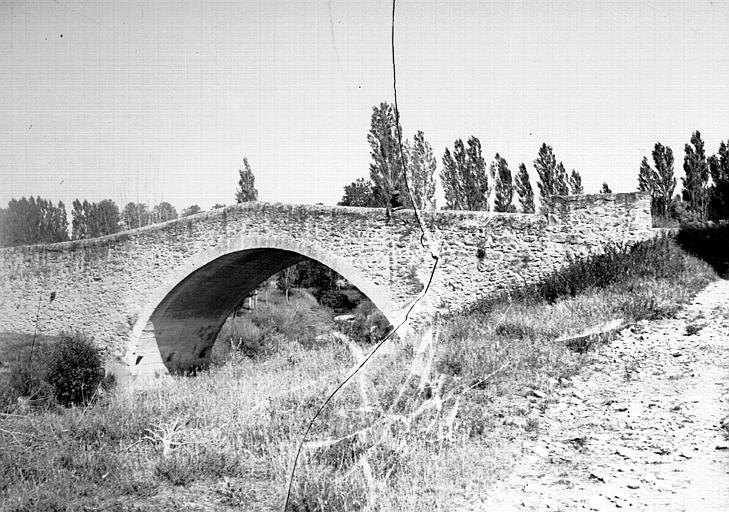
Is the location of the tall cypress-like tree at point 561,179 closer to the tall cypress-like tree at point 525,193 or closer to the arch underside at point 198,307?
the tall cypress-like tree at point 525,193

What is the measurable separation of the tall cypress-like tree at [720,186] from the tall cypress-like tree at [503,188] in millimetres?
5627

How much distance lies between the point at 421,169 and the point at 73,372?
9.80 meters

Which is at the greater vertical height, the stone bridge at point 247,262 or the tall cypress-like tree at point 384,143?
the tall cypress-like tree at point 384,143

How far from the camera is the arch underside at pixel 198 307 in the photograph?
14.4 metres

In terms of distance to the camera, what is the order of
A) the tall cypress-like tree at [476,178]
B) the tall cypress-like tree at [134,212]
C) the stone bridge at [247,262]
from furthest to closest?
1. the stone bridge at [247,262]
2. the tall cypress-like tree at [134,212]
3. the tall cypress-like tree at [476,178]

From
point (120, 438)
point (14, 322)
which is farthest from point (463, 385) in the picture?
point (14, 322)

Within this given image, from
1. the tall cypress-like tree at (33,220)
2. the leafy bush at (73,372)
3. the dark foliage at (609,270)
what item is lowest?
the leafy bush at (73,372)

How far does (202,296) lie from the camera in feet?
52.2

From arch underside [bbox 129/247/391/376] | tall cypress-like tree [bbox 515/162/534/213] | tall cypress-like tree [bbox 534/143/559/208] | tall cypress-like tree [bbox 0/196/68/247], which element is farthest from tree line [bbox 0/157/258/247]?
tall cypress-like tree [bbox 515/162/534/213]

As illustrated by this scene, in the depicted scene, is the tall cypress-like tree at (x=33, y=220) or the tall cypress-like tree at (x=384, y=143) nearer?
the tall cypress-like tree at (x=384, y=143)

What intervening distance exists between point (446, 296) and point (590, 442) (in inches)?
267

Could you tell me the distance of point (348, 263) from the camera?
11.8m

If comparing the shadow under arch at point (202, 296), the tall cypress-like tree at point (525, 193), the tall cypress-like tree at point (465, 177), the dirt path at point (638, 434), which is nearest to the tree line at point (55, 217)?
the tall cypress-like tree at point (465, 177)

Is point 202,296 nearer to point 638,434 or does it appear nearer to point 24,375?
point 24,375
